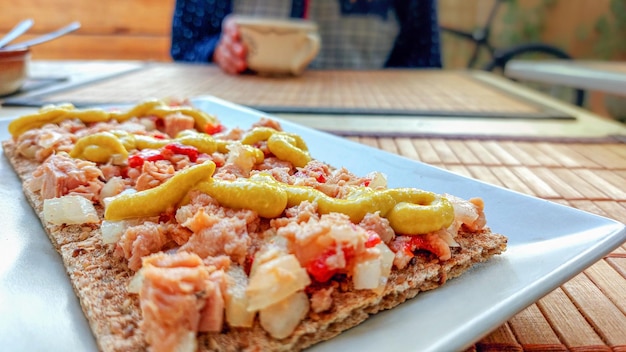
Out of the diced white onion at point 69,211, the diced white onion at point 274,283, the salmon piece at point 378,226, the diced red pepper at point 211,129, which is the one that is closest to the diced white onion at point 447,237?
the salmon piece at point 378,226

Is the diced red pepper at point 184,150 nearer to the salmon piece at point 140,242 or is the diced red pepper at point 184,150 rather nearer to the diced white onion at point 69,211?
the diced white onion at point 69,211

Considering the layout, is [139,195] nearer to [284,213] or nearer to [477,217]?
[284,213]

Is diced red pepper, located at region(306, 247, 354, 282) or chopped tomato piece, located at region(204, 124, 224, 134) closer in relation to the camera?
diced red pepper, located at region(306, 247, 354, 282)

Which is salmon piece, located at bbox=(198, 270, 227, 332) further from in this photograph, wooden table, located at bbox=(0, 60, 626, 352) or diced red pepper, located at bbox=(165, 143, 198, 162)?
diced red pepper, located at bbox=(165, 143, 198, 162)

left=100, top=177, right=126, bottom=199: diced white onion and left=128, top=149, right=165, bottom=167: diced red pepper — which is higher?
left=128, top=149, right=165, bottom=167: diced red pepper

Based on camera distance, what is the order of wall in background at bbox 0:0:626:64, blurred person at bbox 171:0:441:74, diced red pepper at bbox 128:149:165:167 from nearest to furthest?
diced red pepper at bbox 128:149:165:167
blurred person at bbox 171:0:441:74
wall in background at bbox 0:0:626:64

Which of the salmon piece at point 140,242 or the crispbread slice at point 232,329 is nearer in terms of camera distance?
the crispbread slice at point 232,329

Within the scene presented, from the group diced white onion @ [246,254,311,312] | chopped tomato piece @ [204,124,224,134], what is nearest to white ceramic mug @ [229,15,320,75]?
chopped tomato piece @ [204,124,224,134]
